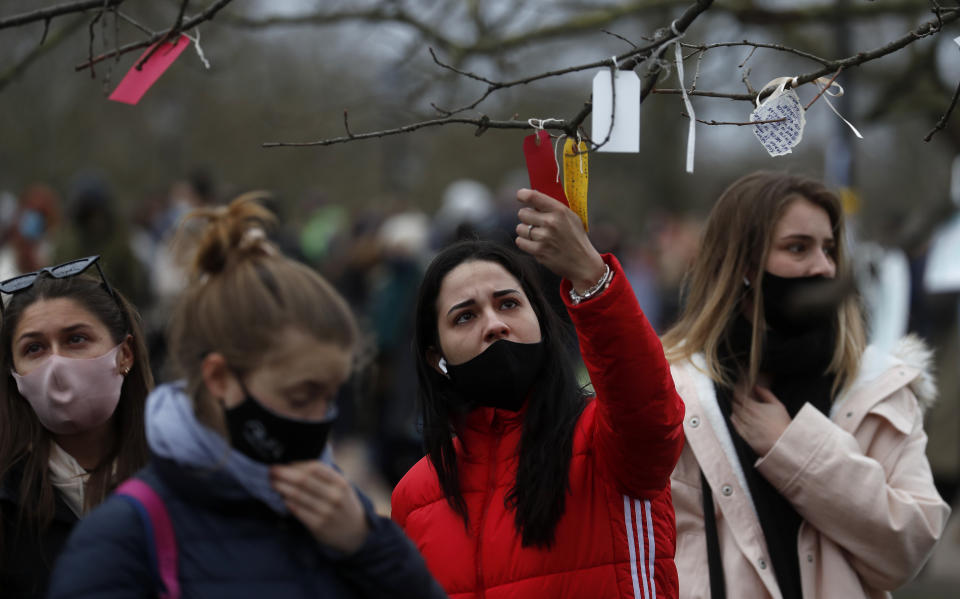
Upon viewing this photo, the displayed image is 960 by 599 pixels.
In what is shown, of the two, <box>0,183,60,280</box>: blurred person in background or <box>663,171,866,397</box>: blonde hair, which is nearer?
<box>663,171,866,397</box>: blonde hair

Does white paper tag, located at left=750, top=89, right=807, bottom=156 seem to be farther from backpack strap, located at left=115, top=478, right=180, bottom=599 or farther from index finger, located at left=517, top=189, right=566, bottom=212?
backpack strap, located at left=115, top=478, right=180, bottom=599

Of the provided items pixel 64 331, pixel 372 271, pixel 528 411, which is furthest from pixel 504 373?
pixel 372 271

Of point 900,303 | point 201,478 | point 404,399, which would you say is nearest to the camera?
point 201,478

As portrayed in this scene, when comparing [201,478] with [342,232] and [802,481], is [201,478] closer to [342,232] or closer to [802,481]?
[802,481]

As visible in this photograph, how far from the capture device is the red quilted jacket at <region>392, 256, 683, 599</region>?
2459 millimetres

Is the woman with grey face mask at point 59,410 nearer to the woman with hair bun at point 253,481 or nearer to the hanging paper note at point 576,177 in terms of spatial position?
the woman with hair bun at point 253,481

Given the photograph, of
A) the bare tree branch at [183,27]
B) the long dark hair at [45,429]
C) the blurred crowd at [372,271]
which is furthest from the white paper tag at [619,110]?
the blurred crowd at [372,271]

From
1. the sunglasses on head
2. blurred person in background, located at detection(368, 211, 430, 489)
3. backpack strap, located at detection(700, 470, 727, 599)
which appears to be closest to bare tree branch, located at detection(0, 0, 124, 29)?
the sunglasses on head

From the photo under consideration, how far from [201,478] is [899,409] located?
2.16 m

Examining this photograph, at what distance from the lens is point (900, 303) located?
22.1 ft

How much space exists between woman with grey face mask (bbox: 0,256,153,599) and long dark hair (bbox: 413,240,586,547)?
2.34 feet

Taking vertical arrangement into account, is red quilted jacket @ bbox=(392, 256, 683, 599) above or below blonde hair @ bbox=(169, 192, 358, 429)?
below

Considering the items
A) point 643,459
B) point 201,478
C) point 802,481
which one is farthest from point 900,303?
point 201,478

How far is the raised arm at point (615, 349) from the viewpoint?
238 centimetres
